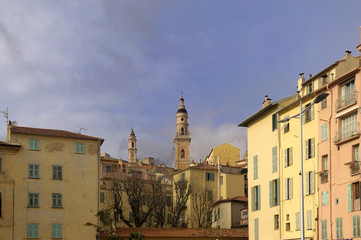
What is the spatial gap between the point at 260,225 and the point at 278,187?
5.71m

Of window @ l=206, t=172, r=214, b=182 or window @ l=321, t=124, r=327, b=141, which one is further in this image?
window @ l=206, t=172, r=214, b=182

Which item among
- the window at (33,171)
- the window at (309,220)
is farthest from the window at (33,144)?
the window at (309,220)

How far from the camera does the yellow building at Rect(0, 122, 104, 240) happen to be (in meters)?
66.2

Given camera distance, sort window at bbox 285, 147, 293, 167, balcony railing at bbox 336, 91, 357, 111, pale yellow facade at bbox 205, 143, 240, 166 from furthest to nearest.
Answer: pale yellow facade at bbox 205, 143, 240, 166, window at bbox 285, 147, 293, 167, balcony railing at bbox 336, 91, 357, 111

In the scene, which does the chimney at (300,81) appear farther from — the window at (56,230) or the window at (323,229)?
the window at (56,230)

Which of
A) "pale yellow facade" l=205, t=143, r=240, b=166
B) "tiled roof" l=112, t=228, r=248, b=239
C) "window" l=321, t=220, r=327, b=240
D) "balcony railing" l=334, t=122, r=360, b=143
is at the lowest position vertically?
"tiled roof" l=112, t=228, r=248, b=239

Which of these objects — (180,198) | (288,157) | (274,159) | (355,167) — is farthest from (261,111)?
(180,198)

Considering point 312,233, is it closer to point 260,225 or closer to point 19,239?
point 260,225

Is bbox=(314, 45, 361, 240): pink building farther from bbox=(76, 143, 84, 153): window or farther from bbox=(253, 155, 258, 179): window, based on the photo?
bbox=(76, 143, 84, 153): window

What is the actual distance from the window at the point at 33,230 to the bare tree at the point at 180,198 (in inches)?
1065

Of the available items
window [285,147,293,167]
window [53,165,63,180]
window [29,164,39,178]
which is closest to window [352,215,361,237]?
window [285,147,293,167]

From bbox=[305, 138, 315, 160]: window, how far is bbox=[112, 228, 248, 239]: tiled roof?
73.9ft

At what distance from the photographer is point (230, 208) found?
8331cm

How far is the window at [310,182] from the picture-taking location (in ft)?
171
